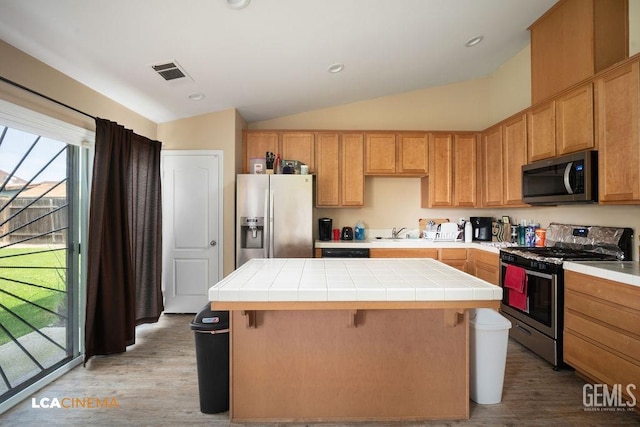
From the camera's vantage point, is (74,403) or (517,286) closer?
(74,403)

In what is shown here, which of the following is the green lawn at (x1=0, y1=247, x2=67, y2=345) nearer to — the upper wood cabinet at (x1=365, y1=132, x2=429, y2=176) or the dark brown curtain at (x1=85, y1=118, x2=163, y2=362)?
the dark brown curtain at (x1=85, y1=118, x2=163, y2=362)

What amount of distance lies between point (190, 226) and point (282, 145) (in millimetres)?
1520

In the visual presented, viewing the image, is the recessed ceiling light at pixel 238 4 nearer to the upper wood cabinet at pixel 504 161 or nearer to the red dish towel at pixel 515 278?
the upper wood cabinet at pixel 504 161

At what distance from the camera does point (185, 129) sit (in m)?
3.89

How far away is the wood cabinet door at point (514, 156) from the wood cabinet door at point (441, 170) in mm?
671

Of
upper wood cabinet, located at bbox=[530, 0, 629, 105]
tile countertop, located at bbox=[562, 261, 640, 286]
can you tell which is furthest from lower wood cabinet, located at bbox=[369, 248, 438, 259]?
upper wood cabinet, located at bbox=[530, 0, 629, 105]

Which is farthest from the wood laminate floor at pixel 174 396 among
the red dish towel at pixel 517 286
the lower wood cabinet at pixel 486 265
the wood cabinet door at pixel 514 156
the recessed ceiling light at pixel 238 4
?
the recessed ceiling light at pixel 238 4

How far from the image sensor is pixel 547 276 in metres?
2.60

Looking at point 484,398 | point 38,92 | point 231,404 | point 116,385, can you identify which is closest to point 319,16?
point 38,92

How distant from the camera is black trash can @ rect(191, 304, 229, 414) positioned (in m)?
1.97

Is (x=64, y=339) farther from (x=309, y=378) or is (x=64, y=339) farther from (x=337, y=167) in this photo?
(x=337, y=167)

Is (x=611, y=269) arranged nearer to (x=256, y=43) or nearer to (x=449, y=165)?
(x=449, y=165)

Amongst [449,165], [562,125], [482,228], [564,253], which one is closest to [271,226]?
[449,165]

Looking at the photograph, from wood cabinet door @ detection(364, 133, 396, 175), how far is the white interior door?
1.87 meters
